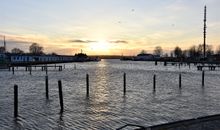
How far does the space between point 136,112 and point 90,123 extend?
13.9ft

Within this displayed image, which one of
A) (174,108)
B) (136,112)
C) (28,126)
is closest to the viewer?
(28,126)

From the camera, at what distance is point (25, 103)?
24.5m

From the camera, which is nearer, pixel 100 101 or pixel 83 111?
pixel 83 111

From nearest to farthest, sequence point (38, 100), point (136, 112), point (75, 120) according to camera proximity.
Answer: point (75, 120), point (136, 112), point (38, 100)

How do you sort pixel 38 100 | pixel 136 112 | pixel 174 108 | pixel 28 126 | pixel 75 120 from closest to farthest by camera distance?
pixel 28 126
pixel 75 120
pixel 136 112
pixel 174 108
pixel 38 100

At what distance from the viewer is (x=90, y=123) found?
55.2 feet

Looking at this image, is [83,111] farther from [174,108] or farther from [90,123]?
[174,108]

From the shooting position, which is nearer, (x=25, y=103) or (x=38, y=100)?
(x=25, y=103)

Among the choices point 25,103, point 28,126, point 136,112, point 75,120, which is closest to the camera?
point 28,126

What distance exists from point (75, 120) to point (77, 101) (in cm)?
790

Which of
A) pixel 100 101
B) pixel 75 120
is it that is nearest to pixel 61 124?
pixel 75 120

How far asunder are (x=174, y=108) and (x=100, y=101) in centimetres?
621

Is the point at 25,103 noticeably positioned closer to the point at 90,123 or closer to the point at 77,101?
the point at 77,101

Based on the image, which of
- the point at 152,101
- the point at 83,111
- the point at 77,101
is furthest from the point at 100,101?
the point at 83,111
